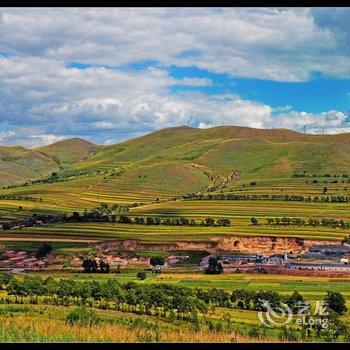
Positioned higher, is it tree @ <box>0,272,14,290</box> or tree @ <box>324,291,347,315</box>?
tree @ <box>324,291,347,315</box>

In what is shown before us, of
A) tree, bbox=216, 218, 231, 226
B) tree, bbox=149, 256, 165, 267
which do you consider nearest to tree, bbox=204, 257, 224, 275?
tree, bbox=149, 256, 165, 267

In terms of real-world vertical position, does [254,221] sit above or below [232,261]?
above

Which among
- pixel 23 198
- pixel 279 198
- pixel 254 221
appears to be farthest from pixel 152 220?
pixel 23 198

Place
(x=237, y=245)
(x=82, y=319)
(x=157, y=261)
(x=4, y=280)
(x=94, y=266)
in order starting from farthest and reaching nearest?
(x=237, y=245)
(x=157, y=261)
(x=94, y=266)
(x=4, y=280)
(x=82, y=319)

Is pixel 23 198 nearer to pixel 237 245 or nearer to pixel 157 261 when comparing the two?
pixel 237 245

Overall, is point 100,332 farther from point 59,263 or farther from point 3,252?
point 3,252

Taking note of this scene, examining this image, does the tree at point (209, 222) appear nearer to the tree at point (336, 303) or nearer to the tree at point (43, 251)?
the tree at point (43, 251)

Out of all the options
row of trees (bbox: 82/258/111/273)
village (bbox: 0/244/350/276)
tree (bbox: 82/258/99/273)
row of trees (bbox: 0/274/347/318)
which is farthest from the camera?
row of trees (bbox: 82/258/111/273)

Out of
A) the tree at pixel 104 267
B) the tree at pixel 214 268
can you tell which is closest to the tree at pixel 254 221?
the tree at pixel 214 268

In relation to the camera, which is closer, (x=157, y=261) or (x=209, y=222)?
(x=157, y=261)

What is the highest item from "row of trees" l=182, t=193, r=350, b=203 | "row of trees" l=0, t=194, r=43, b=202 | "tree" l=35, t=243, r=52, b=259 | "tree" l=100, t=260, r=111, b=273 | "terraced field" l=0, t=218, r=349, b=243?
"row of trees" l=182, t=193, r=350, b=203

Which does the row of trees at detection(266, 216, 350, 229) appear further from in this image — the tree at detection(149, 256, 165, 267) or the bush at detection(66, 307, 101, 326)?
the bush at detection(66, 307, 101, 326)

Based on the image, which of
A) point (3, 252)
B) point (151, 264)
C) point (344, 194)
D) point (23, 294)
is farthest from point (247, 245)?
point (344, 194)
